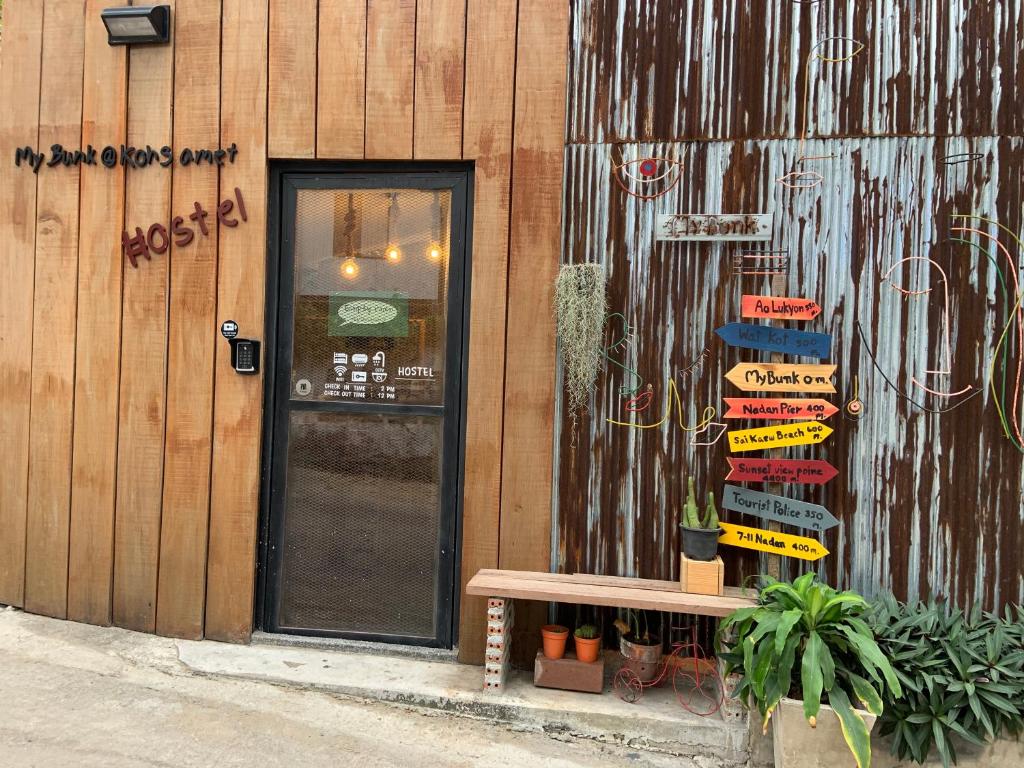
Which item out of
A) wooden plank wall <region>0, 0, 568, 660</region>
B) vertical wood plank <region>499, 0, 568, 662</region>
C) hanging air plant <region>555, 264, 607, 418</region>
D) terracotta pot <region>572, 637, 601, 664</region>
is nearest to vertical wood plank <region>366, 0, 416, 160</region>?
wooden plank wall <region>0, 0, 568, 660</region>

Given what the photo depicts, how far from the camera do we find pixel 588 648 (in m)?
3.56

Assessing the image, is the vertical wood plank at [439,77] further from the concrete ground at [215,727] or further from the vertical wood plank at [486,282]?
the concrete ground at [215,727]

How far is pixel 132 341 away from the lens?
13.5 feet

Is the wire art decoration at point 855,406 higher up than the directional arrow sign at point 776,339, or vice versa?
the directional arrow sign at point 776,339

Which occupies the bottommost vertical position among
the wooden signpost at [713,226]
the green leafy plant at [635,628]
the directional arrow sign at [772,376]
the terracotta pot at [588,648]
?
the terracotta pot at [588,648]

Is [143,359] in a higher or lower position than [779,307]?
lower

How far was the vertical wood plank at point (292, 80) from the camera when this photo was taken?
3955mm

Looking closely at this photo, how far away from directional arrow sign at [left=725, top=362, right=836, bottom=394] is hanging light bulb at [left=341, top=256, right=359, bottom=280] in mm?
2139

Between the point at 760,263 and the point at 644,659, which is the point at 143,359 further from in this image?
the point at 760,263

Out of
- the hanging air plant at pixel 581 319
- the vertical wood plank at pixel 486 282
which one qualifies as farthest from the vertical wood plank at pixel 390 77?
the hanging air plant at pixel 581 319

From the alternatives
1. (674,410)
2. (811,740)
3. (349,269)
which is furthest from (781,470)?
(349,269)

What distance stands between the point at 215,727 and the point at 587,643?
179 centimetres

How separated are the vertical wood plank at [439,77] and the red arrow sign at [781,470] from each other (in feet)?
7.35

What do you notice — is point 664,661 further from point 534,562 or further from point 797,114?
point 797,114
